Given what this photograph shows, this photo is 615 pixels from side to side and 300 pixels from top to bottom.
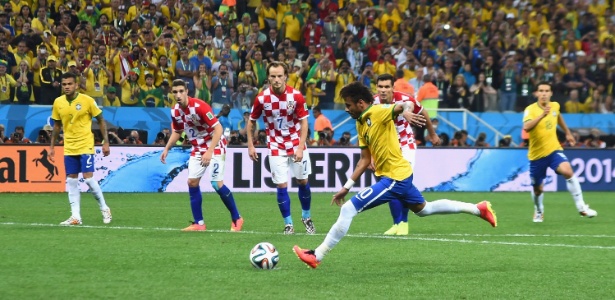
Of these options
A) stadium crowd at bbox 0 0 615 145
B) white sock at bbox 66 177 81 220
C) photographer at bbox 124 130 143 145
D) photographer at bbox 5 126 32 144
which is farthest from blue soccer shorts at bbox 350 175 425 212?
photographer at bbox 5 126 32 144

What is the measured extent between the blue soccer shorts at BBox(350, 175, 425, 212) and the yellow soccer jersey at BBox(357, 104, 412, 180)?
2.9 inches

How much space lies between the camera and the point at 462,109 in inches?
1054

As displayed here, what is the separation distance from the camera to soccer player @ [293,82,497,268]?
9.83 meters

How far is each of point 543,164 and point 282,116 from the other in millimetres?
5139

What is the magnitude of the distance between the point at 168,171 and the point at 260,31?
551cm

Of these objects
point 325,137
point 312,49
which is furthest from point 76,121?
point 312,49

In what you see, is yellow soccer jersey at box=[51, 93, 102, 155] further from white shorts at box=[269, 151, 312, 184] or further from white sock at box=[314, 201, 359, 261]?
white sock at box=[314, 201, 359, 261]

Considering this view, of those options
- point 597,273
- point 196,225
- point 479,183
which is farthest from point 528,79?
point 597,273

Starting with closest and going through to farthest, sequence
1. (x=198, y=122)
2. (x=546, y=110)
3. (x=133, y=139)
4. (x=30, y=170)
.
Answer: (x=198, y=122) < (x=546, y=110) < (x=30, y=170) < (x=133, y=139)

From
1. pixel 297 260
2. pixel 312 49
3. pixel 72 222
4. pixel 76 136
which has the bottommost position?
pixel 72 222

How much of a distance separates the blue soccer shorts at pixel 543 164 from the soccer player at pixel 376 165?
260 inches

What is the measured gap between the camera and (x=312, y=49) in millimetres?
26703

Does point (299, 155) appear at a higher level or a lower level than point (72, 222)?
higher

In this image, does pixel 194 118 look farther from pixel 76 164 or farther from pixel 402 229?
pixel 402 229
